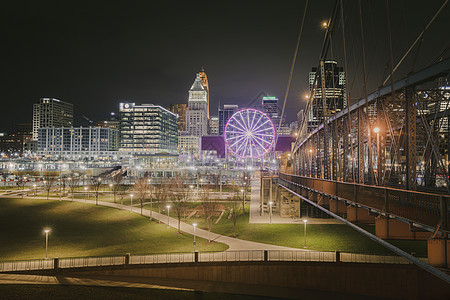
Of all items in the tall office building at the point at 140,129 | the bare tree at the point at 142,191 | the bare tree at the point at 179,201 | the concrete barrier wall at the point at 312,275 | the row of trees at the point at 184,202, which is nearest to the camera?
the concrete barrier wall at the point at 312,275

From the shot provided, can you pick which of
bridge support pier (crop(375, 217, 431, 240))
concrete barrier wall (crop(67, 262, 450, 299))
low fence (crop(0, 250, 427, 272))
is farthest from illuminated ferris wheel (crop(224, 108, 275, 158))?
bridge support pier (crop(375, 217, 431, 240))

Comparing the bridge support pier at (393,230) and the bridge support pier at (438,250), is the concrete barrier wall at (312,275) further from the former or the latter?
the bridge support pier at (438,250)

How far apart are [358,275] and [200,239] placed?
14.2 metres

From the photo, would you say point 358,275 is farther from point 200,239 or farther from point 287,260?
point 200,239

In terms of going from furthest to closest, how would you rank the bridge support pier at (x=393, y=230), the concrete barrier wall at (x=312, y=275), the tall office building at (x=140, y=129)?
the tall office building at (x=140, y=129), the concrete barrier wall at (x=312, y=275), the bridge support pier at (x=393, y=230)

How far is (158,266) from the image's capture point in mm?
20594

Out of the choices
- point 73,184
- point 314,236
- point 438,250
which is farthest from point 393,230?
point 73,184

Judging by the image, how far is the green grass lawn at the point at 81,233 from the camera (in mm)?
26062

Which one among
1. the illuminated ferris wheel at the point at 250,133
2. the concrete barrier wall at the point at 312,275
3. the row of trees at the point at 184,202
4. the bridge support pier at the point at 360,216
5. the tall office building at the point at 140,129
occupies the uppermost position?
the tall office building at the point at 140,129

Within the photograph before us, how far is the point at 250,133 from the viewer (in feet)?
230

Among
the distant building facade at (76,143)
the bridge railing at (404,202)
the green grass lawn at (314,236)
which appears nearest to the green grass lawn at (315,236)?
the green grass lawn at (314,236)

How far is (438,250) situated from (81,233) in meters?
32.2

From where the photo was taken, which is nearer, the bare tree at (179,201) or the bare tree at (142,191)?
the bare tree at (179,201)

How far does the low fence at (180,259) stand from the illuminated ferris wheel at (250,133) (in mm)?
47528
